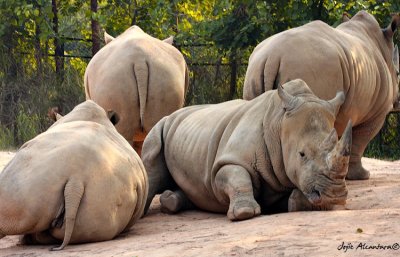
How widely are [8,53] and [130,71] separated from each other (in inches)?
308

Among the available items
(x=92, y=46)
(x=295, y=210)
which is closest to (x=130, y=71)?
(x=295, y=210)

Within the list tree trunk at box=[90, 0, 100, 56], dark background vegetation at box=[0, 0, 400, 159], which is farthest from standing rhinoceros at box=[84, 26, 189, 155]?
tree trunk at box=[90, 0, 100, 56]

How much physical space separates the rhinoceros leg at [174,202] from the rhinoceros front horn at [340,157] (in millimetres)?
1990

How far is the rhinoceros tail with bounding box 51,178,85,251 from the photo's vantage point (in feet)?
22.0

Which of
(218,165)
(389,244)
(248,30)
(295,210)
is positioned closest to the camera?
(389,244)

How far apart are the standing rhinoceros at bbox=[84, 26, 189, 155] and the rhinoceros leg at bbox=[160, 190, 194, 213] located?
181 cm

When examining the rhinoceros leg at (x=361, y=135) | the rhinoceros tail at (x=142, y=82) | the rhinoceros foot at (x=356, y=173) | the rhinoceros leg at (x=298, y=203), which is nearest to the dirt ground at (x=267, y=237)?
the rhinoceros leg at (x=298, y=203)

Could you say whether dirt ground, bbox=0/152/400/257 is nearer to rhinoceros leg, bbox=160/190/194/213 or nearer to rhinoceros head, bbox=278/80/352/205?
rhinoceros head, bbox=278/80/352/205

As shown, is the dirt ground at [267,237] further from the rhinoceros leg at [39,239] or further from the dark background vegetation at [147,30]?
the dark background vegetation at [147,30]

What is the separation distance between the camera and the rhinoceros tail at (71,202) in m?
6.71

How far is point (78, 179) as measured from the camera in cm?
688

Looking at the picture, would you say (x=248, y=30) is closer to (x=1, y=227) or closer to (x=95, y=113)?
(x=95, y=113)

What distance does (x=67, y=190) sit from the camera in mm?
6812

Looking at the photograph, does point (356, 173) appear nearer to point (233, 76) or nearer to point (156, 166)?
point (156, 166)
